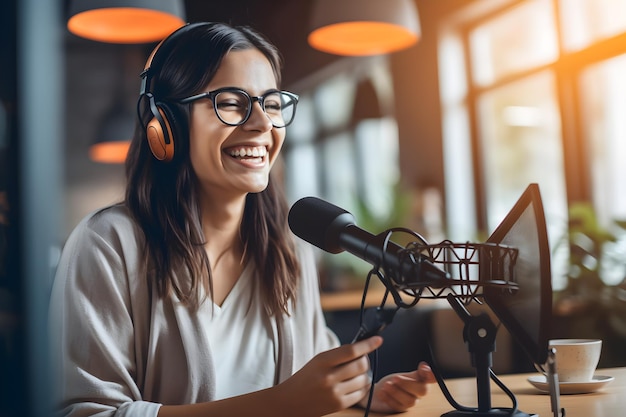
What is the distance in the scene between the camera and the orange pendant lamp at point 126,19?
190 cm

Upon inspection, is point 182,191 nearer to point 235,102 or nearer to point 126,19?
point 235,102

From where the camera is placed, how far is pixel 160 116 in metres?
1.06

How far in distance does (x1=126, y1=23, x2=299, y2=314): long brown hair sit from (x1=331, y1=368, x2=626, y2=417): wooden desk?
0.29 m

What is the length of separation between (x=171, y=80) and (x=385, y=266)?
1.68 feet

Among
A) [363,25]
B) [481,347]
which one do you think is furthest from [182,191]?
[363,25]

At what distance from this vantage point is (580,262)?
8.82 ft

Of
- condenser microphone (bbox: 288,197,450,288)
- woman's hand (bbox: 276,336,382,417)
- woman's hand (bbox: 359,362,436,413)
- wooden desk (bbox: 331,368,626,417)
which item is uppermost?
condenser microphone (bbox: 288,197,450,288)

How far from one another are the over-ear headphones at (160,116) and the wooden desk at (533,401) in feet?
1.61

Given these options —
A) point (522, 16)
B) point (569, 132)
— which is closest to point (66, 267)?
point (569, 132)

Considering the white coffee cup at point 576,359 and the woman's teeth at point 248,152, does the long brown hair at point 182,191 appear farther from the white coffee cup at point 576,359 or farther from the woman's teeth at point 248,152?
the white coffee cup at point 576,359

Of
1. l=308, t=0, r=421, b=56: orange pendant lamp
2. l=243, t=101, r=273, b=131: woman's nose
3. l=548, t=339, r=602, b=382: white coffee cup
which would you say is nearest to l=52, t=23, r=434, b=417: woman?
l=243, t=101, r=273, b=131: woman's nose

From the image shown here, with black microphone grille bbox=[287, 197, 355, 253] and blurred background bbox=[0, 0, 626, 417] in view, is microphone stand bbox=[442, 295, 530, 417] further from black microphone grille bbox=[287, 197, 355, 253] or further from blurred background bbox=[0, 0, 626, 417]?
blurred background bbox=[0, 0, 626, 417]

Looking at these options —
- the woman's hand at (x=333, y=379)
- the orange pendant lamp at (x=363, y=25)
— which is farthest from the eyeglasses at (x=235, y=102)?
the orange pendant lamp at (x=363, y=25)

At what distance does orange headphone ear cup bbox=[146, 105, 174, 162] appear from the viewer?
107 cm
